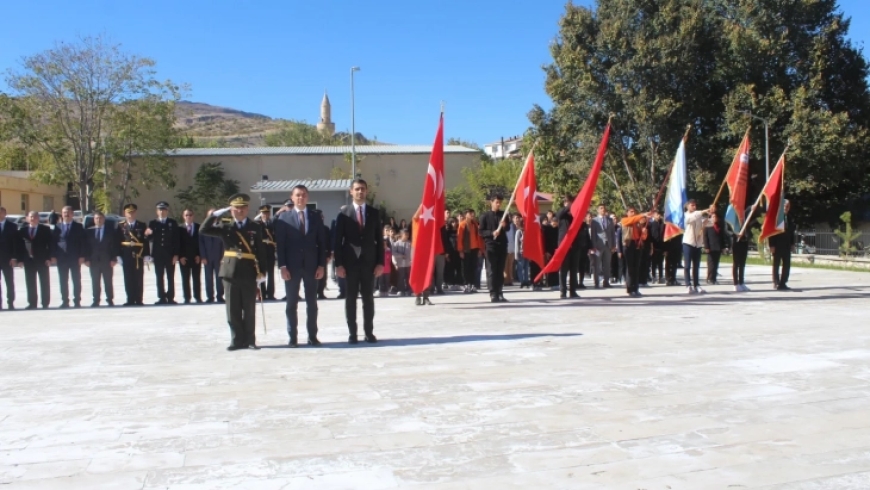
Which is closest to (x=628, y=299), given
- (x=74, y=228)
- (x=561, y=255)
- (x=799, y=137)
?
(x=561, y=255)

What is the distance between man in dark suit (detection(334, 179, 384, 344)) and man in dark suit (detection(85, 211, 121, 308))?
7.31m

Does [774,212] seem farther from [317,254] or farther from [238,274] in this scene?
[238,274]

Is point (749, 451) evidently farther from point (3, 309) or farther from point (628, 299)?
point (3, 309)

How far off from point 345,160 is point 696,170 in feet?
86.9

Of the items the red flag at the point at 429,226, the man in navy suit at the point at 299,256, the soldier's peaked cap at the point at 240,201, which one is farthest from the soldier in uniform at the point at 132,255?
the man in navy suit at the point at 299,256

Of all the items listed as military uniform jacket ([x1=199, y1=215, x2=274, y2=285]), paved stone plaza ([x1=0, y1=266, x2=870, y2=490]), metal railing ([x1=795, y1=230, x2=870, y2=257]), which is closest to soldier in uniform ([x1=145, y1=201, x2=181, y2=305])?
paved stone plaza ([x1=0, y1=266, x2=870, y2=490])

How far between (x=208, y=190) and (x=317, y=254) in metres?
45.8

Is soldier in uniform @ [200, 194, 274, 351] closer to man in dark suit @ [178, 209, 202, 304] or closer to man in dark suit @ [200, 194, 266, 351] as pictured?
man in dark suit @ [200, 194, 266, 351]

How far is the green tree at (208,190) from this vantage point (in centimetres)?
5250

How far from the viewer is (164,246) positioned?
14.7 m

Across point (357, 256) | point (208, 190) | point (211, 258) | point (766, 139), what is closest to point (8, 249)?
point (211, 258)

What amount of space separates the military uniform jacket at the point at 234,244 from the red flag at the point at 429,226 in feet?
12.3

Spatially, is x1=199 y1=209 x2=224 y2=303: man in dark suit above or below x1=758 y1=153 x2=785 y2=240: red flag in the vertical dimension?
below

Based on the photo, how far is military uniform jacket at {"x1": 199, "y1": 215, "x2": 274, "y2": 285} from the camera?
29.0ft
